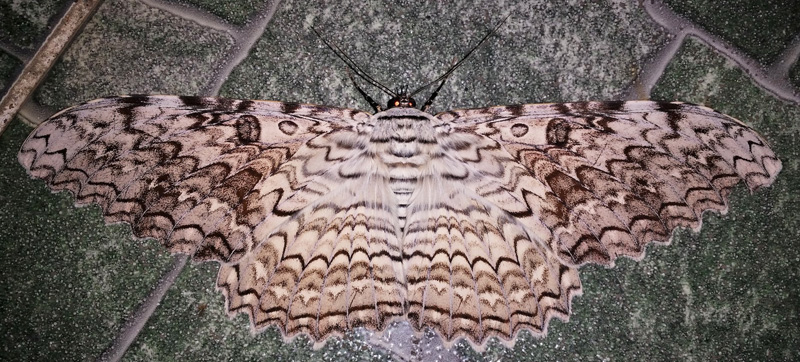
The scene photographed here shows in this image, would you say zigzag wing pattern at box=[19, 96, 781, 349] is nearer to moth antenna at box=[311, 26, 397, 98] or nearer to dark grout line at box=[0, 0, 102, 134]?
moth antenna at box=[311, 26, 397, 98]

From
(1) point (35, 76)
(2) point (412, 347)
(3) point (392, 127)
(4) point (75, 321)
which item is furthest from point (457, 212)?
(1) point (35, 76)

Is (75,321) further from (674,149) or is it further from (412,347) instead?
(674,149)

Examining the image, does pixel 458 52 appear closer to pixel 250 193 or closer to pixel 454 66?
pixel 454 66

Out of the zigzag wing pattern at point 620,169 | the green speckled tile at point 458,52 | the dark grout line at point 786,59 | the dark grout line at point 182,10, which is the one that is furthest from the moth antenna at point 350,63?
the dark grout line at point 786,59

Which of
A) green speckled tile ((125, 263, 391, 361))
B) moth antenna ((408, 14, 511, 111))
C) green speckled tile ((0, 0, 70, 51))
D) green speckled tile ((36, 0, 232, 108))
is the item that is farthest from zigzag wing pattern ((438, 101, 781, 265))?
green speckled tile ((0, 0, 70, 51))

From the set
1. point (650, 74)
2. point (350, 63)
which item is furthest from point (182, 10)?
point (650, 74)

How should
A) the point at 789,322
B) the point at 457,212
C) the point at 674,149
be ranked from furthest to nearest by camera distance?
1. the point at 789,322
2. the point at 457,212
3. the point at 674,149
